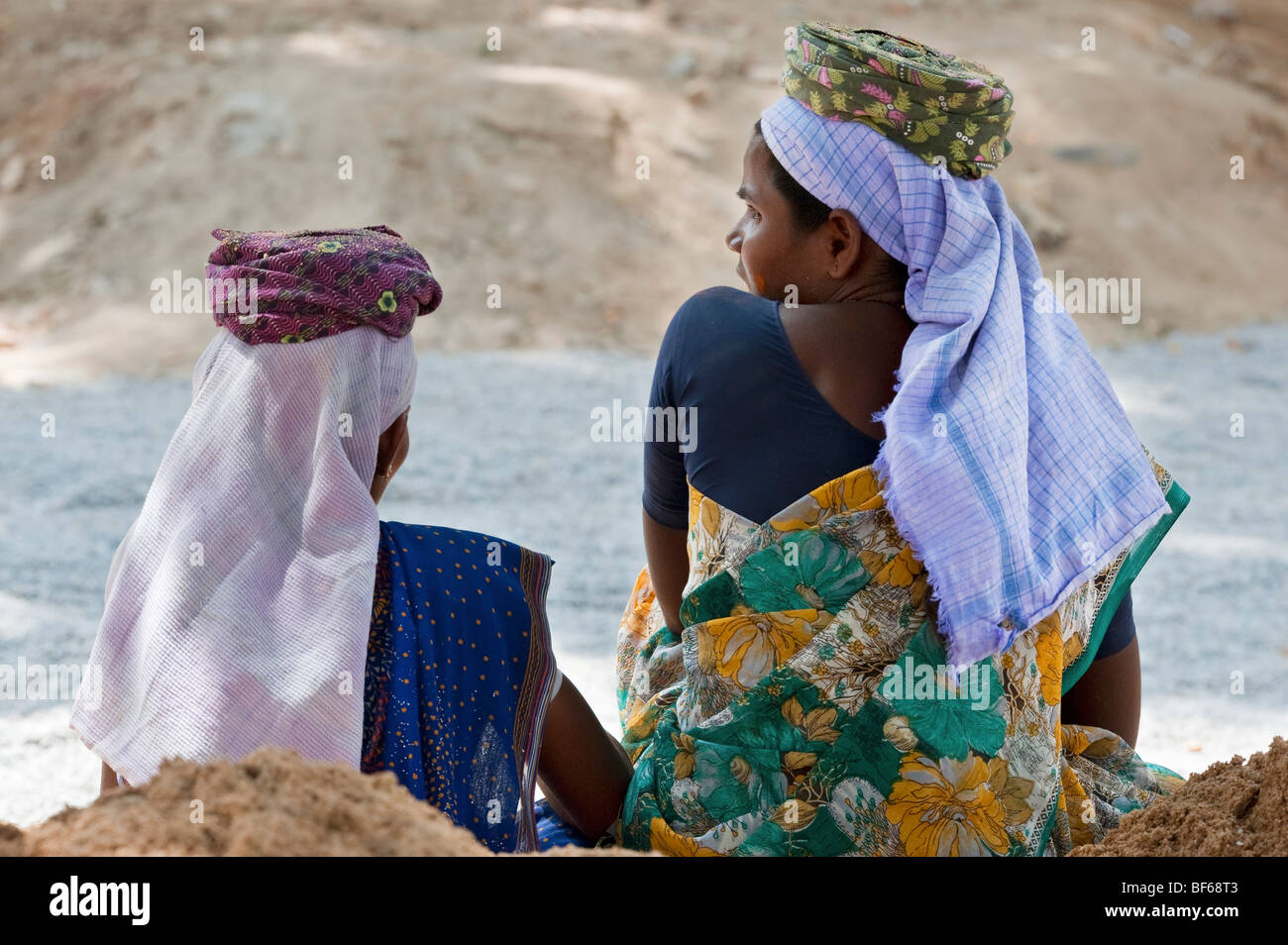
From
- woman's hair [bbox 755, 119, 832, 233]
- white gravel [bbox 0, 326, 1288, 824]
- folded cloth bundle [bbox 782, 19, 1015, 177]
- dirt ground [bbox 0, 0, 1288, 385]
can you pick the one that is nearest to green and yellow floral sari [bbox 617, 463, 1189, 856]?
woman's hair [bbox 755, 119, 832, 233]

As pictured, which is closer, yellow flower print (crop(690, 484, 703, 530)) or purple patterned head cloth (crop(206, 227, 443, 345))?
purple patterned head cloth (crop(206, 227, 443, 345))

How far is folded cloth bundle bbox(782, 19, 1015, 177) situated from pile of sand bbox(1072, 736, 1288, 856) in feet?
3.31

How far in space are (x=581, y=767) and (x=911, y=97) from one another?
1200mm

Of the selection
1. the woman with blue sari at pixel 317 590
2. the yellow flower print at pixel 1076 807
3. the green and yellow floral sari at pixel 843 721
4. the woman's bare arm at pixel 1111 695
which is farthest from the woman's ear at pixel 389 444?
the woman's bare arm at pixel 1111 695

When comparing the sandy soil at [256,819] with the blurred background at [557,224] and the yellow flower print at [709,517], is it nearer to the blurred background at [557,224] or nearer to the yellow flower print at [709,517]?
the yellow flower print at [709,517]

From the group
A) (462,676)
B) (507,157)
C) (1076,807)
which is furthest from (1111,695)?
(507,157)

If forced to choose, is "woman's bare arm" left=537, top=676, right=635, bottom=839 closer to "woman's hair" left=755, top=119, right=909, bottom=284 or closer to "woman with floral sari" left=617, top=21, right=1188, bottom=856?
"woman with floral sari" left=617, top=21, right=1188, bottom=856

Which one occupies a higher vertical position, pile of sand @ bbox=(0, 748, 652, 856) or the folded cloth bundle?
the folded cloth bundle

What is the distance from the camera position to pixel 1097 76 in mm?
11930

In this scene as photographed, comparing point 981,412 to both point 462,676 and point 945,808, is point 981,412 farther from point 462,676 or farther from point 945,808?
point 462,676

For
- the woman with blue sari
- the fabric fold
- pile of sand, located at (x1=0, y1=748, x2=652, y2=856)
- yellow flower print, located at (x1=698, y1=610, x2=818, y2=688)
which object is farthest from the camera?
yellow flower print, located at (x1=698, y1=610, x2=818, y2=688)

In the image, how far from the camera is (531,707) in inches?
80.4

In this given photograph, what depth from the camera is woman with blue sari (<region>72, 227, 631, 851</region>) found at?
1845 mm
